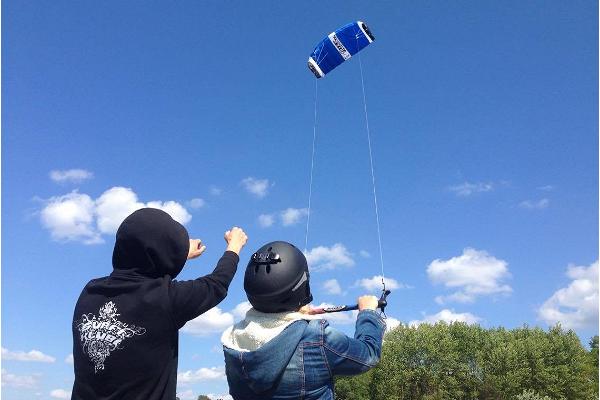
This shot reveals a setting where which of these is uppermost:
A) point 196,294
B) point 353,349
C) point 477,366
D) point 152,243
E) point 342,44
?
point 342,44

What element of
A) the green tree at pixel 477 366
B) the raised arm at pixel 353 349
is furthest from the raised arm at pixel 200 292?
the green tree at pixel 477 366

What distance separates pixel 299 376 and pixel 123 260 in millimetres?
1523

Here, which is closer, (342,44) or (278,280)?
(278,280)

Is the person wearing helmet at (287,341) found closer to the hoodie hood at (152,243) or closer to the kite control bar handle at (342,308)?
the kite control bar handle at (342,308)

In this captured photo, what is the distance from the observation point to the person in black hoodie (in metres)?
3.96

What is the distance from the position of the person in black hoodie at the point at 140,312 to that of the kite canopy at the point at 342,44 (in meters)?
14.1

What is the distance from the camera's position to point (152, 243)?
13.5 ft

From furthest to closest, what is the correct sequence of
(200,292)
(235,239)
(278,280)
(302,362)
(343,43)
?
(343,43) < (235,239) < (278,280) < (200,292) < (302,362)

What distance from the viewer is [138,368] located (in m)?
3.95

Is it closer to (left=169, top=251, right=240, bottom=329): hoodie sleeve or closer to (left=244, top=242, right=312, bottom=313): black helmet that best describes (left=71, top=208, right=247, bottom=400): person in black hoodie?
(left=169, top=251, right=240, bottom=329): hoodie sleeve

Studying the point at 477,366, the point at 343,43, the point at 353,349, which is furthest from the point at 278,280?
the point at 477,366

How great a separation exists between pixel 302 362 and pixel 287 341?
0.17m

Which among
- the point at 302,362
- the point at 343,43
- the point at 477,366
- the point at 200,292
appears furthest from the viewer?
the point at 477,366

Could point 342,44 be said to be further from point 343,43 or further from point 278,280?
point 278,280
